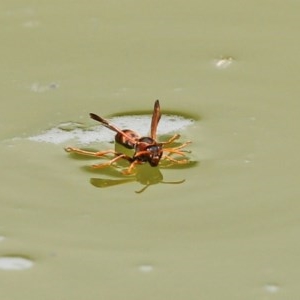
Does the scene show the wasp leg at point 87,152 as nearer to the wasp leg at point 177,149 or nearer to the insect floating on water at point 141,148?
the insect floating on water at point 141,148

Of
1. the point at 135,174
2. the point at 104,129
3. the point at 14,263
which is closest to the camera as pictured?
the point at 14,263

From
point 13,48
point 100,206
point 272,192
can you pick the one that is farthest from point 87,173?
point 13,48

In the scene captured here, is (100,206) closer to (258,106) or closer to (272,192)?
(272,192)

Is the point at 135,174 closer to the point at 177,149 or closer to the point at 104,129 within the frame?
the point at 177,149

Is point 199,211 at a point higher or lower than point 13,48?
lower

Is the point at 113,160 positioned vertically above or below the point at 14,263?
above

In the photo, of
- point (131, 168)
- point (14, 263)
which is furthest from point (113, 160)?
point (14, 263)

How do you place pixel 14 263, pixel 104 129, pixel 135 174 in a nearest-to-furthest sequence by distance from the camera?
1. pixel 14 263
2. pixel 135 174
3. pixel 104 129
